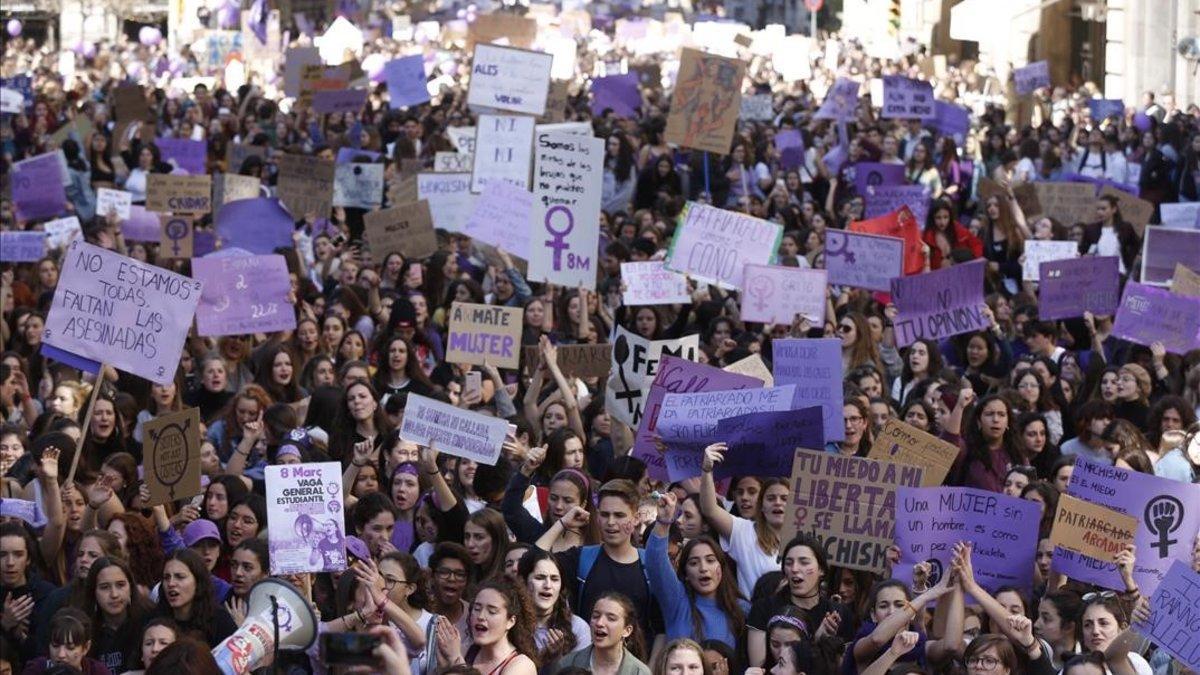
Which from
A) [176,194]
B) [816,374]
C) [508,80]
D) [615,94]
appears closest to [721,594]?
[816,374]

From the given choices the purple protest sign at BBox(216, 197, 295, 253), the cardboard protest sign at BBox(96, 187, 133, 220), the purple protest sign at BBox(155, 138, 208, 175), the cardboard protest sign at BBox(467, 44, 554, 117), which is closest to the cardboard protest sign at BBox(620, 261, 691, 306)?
the purple protest sign at BBox(216, 197, 295, 253)

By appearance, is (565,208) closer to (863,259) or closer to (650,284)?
(650,284)

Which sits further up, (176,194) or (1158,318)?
(176,194)

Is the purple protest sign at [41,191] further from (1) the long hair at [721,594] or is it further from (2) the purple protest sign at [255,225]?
(1) the long hair at [721,594]

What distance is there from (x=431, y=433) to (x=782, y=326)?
16.5 feet

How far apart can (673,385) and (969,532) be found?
2.34 meters

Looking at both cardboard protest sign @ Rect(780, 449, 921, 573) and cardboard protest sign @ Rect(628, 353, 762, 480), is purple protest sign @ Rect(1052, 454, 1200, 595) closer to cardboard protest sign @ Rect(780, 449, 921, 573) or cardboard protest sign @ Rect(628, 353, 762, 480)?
cardboard protest sign @ Rect(780, 449, 921, 573)

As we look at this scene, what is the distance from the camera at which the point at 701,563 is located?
29.6 feet

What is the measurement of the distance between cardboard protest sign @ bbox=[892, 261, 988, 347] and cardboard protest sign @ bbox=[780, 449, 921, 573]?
16.8 ft

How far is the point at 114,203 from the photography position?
1912 centimetres

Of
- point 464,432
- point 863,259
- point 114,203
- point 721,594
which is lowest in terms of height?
point 721,594

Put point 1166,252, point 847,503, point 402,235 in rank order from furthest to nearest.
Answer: point 402,235 → point 1166,252 → point 847,503

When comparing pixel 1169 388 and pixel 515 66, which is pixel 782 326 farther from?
pixel 515 66

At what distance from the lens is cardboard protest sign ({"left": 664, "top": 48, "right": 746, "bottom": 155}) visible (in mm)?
20906
